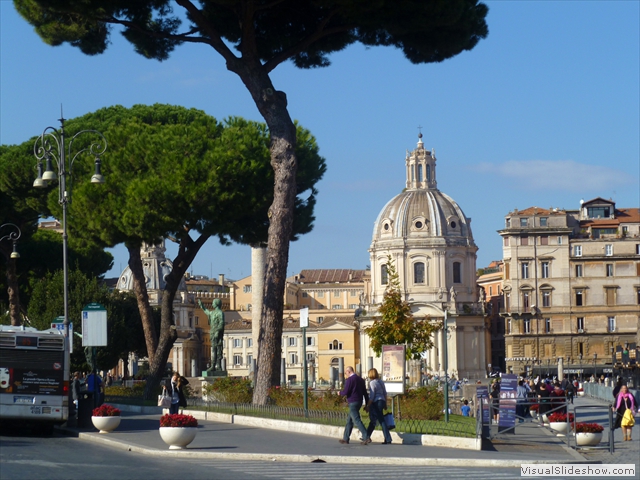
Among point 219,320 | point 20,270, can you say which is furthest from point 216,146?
point 20,270

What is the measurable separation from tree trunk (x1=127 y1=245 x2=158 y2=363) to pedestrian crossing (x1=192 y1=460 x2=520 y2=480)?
1581 cm

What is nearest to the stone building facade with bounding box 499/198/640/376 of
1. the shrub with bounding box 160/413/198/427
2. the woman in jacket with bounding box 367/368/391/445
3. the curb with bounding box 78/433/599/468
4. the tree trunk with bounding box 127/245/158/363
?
the tree trunk with bounding box 127/245/158/363

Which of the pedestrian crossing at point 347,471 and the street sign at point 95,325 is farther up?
the street sign at point 95,325

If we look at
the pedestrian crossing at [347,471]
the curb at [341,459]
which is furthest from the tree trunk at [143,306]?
the pedestrian crossing at [347,471]

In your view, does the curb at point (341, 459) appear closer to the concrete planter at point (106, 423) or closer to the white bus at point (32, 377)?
the concrete planter at point (106, 423)

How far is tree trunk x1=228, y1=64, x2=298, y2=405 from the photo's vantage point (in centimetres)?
2262

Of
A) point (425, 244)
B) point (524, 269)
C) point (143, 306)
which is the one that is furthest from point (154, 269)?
point (143, 306)

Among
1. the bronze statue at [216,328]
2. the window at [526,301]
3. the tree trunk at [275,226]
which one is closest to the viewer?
the tree trunk at [275,226]

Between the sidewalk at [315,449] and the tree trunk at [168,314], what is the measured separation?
919cm

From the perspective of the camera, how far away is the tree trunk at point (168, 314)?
30328 millimetres

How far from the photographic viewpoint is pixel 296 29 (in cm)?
2428

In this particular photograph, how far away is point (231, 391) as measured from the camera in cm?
2575

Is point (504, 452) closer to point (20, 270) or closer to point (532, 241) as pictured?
point (20, 270)

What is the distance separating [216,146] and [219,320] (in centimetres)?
1263
